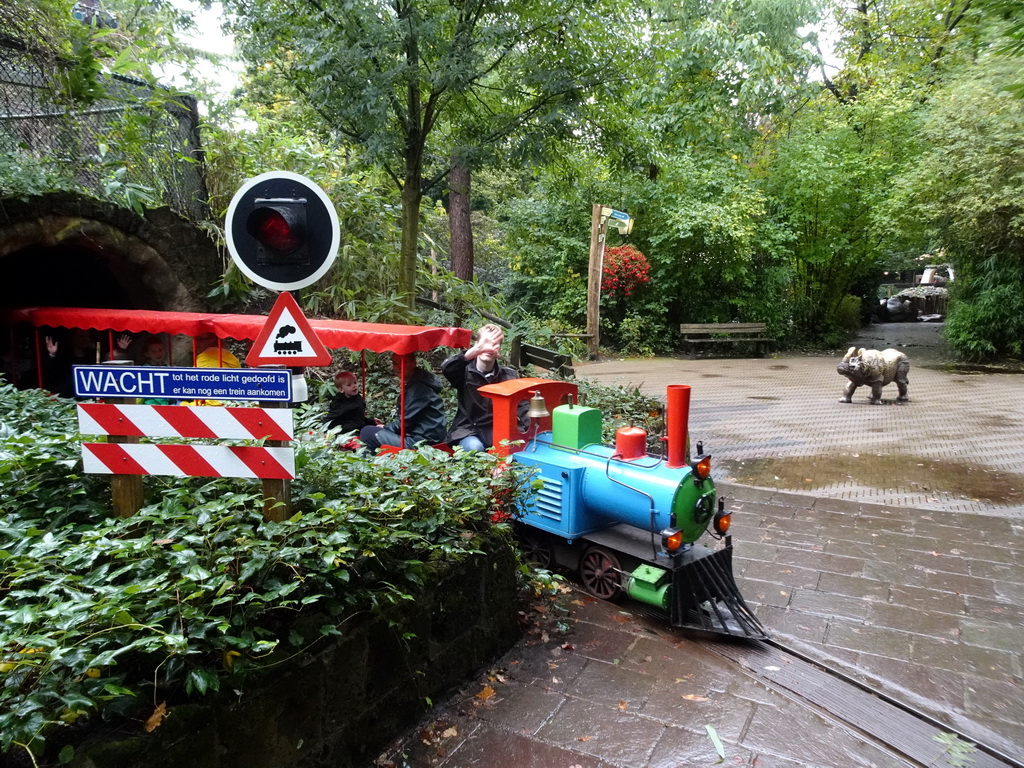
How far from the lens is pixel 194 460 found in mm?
2781

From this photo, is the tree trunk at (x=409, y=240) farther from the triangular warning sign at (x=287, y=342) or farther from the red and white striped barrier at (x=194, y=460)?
the red and white striped barrier at (x=194, y=460)

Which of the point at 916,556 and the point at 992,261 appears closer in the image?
the point at 916,556

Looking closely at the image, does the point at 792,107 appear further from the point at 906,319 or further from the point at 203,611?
the point at 203,611

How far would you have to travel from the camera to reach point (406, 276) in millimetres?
8242

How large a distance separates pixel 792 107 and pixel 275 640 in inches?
973

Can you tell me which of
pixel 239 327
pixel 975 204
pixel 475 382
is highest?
pixel 975 204

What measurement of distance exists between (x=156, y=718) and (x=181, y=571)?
47 centimetres

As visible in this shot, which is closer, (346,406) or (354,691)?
(354,691)

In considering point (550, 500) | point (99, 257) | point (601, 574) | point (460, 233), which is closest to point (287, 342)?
point (550, 500)

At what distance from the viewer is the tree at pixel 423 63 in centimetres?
632

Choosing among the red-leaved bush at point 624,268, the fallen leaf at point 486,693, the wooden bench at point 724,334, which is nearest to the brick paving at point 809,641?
the fallen leaf at point 486,693

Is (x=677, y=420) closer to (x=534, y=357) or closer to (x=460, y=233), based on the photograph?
(x=534, y=357)

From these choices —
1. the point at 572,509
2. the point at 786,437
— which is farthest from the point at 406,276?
the point at 786,437

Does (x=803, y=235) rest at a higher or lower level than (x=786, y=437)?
higher
